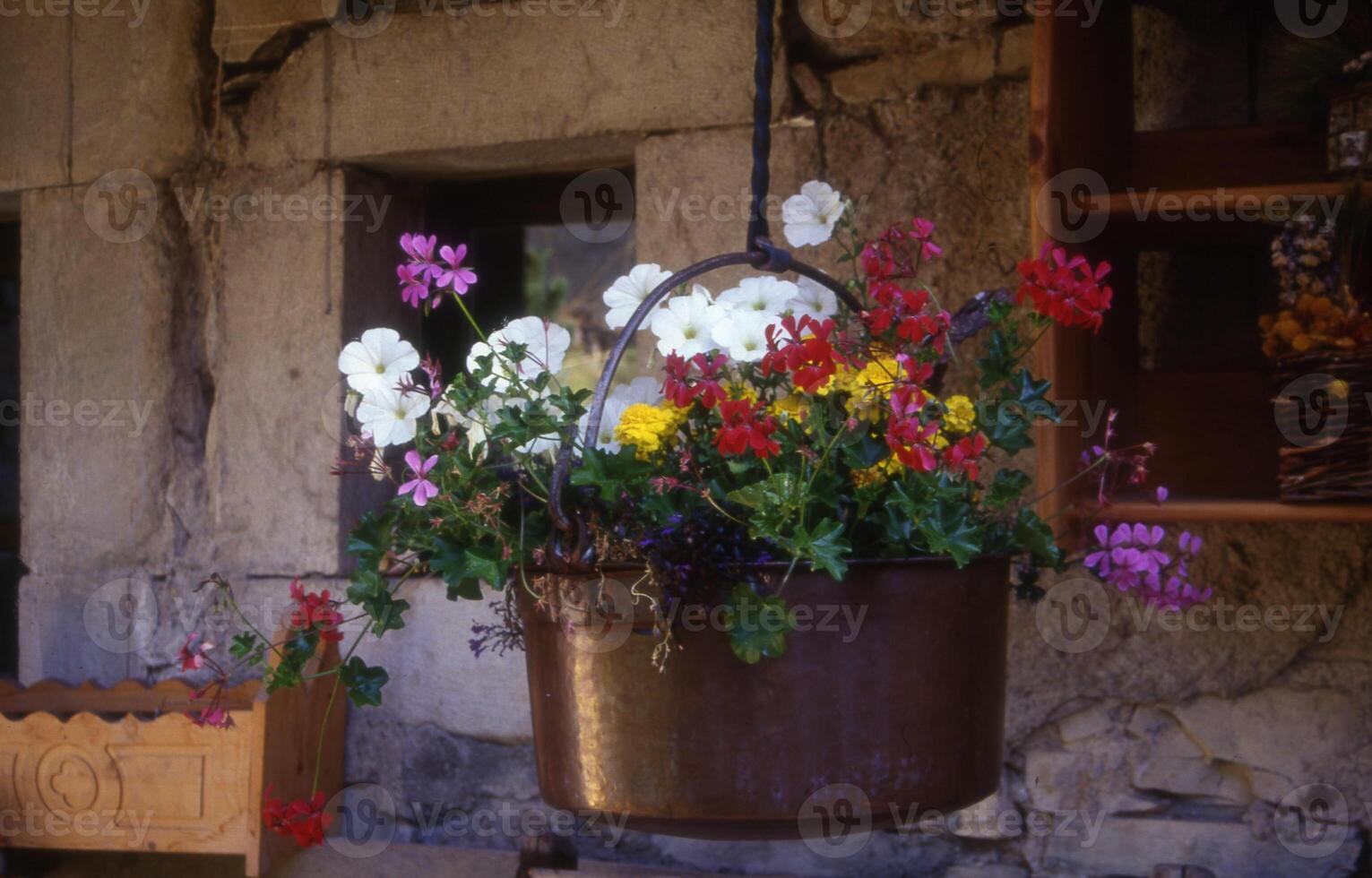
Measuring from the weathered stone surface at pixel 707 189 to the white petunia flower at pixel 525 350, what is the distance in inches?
28.8

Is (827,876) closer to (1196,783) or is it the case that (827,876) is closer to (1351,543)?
(1196,783)

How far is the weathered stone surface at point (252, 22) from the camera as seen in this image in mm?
2455

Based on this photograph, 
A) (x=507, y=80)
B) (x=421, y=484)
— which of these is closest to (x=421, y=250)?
(x=421, y=484)

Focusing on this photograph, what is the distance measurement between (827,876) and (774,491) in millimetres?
1122

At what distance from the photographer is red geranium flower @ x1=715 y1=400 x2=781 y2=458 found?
120cm

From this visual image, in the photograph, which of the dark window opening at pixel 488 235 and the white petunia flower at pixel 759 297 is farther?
the dark window opening at pixel 488 235

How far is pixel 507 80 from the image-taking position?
2344 mm

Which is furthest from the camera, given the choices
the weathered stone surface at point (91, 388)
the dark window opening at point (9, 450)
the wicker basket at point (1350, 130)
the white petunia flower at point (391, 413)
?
the dark window opening at point (9, 450)

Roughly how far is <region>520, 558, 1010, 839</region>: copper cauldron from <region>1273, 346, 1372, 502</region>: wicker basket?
0.55 meters

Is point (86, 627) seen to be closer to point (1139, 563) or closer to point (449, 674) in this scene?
point (449, 674)

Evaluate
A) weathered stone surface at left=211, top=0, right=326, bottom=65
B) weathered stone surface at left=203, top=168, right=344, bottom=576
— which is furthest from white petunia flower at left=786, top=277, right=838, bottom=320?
weathered stone surface at left=211, top=0, right=326, bottom=65

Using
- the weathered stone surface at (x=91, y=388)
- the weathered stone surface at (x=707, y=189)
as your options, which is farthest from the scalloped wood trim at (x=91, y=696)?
the weathered stone surface at (x=707, y=189)

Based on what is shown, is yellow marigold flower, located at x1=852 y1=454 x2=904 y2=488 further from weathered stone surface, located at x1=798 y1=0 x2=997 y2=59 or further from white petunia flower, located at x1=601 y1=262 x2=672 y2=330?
weathered stone surface, located at x1=798 y1=0 x2=997 y2=59

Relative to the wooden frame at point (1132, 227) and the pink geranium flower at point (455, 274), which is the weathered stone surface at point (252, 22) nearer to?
the pink geranium flower at point (455, 274)
